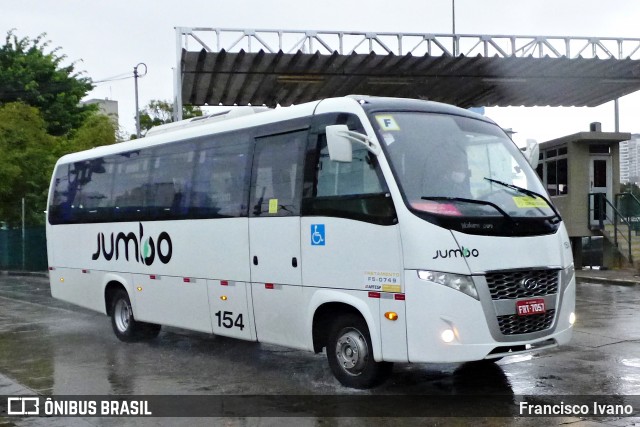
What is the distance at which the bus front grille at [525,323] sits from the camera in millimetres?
7488

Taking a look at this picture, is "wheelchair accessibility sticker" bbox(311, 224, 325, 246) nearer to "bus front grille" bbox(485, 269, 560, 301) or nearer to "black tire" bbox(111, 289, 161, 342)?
"bus front grille" bbox(485, 269, 560, 301)

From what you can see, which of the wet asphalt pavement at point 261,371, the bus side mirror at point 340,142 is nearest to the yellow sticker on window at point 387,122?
the bus side mirror at point 340,142

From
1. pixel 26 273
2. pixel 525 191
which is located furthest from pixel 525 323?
pixel 26 273

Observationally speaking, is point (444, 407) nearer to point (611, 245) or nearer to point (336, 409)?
point (336, 409)

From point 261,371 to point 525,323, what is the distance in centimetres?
353

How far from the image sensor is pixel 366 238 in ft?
25.9

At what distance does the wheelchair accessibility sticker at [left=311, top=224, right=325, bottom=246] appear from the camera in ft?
27.6

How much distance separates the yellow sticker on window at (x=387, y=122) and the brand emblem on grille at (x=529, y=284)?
202 centimetres

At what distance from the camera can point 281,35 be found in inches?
873

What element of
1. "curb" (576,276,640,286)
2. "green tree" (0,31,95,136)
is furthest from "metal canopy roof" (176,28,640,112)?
"green tree" (0,31,95,136)

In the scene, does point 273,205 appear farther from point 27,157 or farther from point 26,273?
point 27,157

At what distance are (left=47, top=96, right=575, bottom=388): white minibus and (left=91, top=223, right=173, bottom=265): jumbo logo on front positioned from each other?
100mm

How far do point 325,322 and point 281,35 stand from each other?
49.1 ft

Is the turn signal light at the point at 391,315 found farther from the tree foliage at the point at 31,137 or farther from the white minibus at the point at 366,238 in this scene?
the tree foliage at the point at 31,137
